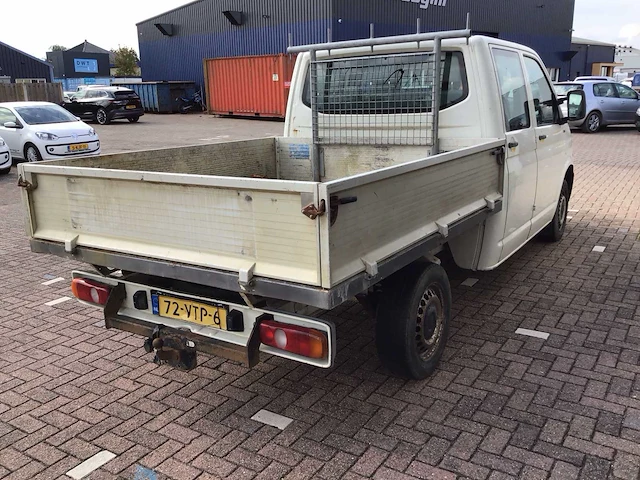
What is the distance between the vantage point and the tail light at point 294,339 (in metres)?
2.92

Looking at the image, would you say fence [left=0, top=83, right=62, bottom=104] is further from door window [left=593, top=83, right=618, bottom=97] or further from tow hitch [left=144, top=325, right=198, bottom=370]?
tow hitch [left=144, top=325, right=198, bottom=370]

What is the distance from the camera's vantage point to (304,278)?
106 inches

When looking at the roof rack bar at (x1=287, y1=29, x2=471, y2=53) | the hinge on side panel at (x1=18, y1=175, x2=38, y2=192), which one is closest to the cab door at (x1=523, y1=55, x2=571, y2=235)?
the roof rack bar at (x1=287, y1=29, x2=471, y2=53)

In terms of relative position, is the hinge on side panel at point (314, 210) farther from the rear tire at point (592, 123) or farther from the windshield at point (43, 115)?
the rear tire at point (592, 123)

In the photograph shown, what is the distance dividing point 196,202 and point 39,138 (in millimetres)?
11515

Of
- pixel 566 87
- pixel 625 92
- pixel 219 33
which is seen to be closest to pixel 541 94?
pixel 566 87

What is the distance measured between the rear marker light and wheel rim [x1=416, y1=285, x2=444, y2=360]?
91cm

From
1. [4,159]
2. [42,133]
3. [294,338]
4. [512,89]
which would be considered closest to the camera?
[294,338]

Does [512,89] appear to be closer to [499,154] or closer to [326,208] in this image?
[499,154]

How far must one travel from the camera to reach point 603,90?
19.2 meters

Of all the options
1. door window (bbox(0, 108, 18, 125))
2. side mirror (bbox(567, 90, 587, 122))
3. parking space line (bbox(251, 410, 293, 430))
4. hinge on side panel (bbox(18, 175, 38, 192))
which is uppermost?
side mirror (bbox(567, 90, 587, 122))

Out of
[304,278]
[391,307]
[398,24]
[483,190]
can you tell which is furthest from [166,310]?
[398,24]

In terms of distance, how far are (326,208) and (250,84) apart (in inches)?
988

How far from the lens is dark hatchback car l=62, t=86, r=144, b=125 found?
2569cm
